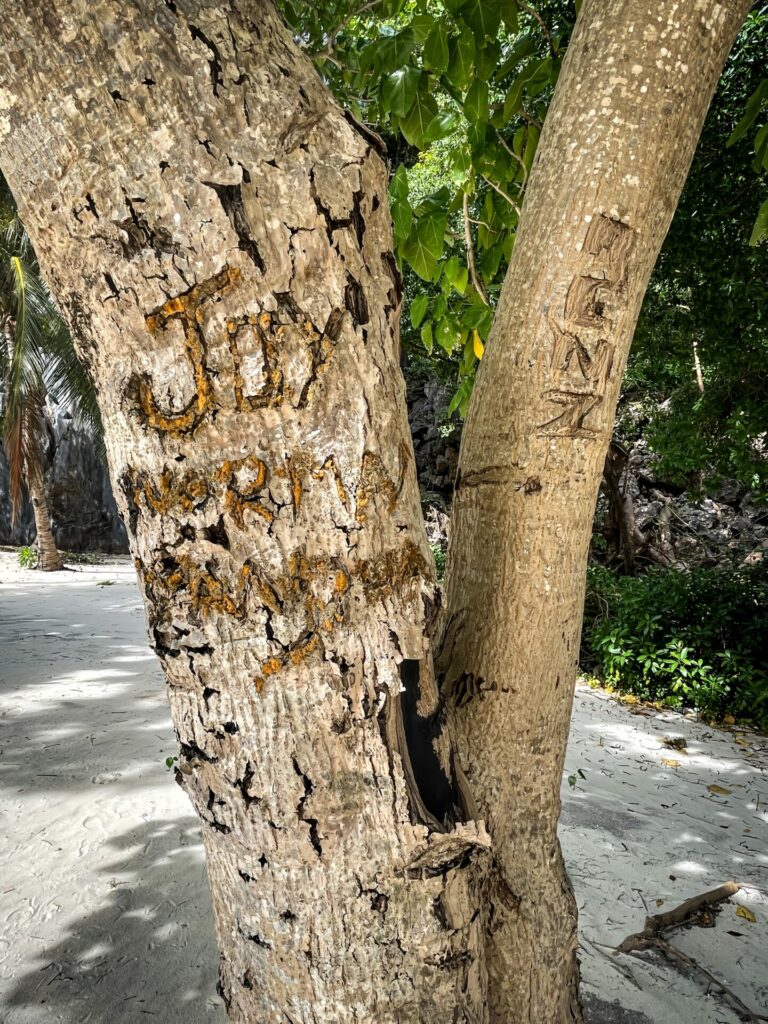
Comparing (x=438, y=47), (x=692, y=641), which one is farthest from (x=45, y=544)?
(x=438, y=47)

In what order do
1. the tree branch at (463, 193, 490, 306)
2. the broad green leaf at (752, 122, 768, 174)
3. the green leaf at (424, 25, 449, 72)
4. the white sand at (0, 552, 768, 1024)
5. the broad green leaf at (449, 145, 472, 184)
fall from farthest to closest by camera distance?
the white sand at (0, 552, 768, 1024) → the broad green leaf at (449, 145, 472, 184) → the tree branch at (463, 193, 490, 306) → the green leaf at (424, 25, 449, 72) → the broad green leaf at (752, 122, 768, 174)

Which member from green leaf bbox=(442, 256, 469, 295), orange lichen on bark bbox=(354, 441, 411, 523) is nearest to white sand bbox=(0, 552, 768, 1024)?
orange lichen on bark bbox=(354, 441, 411, 523)

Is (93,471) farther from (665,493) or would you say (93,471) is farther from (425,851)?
(425,851)

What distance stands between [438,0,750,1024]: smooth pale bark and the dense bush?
5359mm

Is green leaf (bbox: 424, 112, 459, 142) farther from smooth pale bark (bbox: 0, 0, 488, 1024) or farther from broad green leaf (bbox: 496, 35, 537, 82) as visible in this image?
smooth pale bark (bbox: 0, 0, 488, 1024)

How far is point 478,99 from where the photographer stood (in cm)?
165

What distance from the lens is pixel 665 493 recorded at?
10.3m

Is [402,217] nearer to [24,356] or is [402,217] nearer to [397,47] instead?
[397,47]

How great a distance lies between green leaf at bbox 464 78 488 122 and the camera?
64.7 inches

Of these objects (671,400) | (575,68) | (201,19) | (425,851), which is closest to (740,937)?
(425,851)

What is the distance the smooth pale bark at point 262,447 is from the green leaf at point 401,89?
859 mm

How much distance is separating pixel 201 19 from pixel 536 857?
4.49 ft

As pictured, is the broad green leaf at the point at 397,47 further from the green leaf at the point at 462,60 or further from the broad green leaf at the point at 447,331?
the broad green leaf at the point at 447,331

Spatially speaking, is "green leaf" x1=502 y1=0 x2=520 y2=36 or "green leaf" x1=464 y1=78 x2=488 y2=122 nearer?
"green leaf" x1=502 y1=0 x2=520 y2=36
